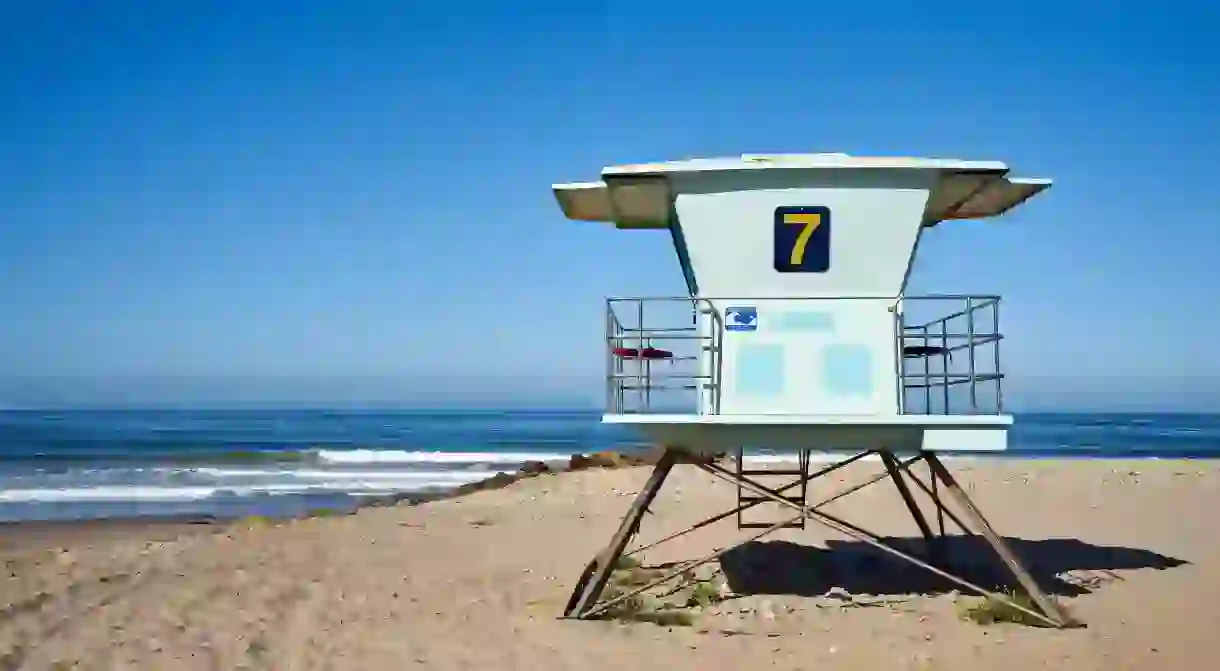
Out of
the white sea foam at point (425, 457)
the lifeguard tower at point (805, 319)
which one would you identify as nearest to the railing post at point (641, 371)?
the lifeguard tower at point (805, 319)

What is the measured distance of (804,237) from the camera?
348 inches

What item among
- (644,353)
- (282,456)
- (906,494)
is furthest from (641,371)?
(282,456)

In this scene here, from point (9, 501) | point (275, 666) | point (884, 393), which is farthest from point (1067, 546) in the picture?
point (9, 501)

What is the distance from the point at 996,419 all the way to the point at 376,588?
6555mm

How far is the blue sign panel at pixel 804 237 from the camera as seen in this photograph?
8836mm

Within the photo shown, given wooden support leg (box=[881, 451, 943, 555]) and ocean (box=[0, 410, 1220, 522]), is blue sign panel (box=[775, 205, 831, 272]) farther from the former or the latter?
wooden support leg (box=[881, 451, 943, 555])

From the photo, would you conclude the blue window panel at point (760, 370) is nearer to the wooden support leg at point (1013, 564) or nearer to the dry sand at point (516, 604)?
the wooden support leg at point (1013, 564)

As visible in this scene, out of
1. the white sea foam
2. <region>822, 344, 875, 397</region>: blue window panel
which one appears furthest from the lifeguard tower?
the white sea foam

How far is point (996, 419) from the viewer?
27.8ft

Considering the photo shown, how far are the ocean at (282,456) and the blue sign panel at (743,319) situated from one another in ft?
4.36

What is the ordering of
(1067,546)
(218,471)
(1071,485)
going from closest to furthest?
(1067,546) → (1071,485) → (218,471)

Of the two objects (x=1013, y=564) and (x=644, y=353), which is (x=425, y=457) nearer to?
(x=644, y=353)

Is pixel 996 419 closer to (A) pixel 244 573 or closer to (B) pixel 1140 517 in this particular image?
(A) pixel 244 573

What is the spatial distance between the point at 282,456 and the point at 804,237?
33.4m
